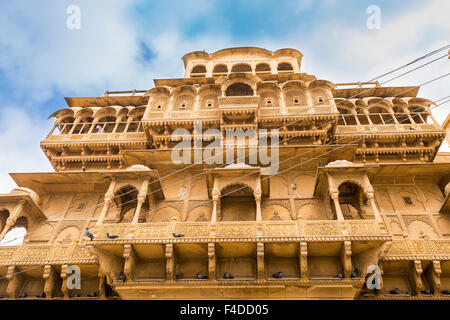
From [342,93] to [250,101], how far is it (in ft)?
17.9

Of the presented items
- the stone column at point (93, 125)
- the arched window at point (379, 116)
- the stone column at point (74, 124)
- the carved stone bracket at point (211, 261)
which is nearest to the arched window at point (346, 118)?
the arched window at point (379, 116)

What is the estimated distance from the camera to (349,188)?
11664mm

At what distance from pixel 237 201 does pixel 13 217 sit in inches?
310

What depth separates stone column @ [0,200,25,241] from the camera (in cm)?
1094

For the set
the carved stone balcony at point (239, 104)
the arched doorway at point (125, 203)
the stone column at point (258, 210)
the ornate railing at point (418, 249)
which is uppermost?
the carved stone balcony at point (239, 104)

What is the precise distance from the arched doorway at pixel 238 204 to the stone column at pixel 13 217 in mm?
7171

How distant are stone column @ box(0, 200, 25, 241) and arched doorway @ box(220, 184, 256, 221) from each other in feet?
23.5

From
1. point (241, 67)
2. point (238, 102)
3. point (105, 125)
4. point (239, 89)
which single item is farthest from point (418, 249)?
point (241, 67)

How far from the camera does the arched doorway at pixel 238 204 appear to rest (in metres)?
11.2

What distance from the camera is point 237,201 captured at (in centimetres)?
1171

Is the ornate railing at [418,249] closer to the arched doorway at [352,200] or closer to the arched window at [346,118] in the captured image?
the arched doorway at [352,200]

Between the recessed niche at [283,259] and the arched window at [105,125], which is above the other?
the arched window at [105,125]

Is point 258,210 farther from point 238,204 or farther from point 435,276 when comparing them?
point 435,276

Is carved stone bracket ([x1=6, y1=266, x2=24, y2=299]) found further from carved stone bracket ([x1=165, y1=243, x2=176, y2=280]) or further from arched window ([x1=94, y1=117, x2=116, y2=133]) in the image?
arched window ([x1=94, y1=117, x2=116, y2=133])
